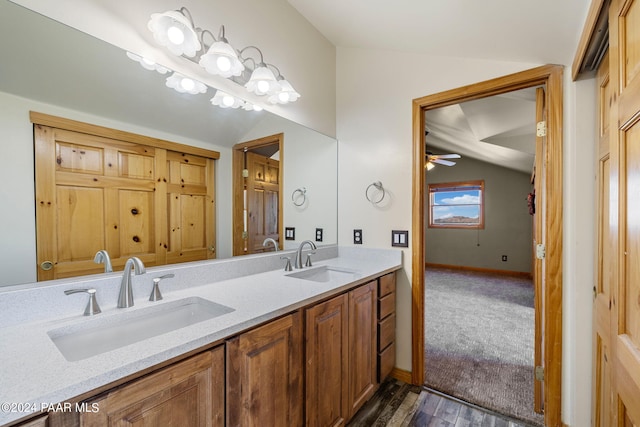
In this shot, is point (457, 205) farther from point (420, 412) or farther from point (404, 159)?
point (420, 412)

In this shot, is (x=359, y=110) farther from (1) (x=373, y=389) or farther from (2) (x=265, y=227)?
(1) (x=373, y=389)

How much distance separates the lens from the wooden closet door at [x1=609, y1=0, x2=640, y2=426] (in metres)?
0.71

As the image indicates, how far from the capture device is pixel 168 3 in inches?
50.4

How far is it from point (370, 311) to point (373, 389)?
523mm

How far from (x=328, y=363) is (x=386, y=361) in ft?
2.45

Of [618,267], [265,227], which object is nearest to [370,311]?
[265,227]

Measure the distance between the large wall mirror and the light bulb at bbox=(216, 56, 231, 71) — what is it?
15cm

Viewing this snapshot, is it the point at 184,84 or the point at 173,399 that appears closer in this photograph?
the point at 173,399

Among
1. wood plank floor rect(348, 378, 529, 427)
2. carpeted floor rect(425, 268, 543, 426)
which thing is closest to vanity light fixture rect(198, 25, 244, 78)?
wood plank floor rect(348, 378, 529, 427)

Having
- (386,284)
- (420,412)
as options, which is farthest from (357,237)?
(420,412)

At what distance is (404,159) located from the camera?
2.02 m

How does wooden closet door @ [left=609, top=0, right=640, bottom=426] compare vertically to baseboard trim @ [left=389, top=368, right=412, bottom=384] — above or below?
above

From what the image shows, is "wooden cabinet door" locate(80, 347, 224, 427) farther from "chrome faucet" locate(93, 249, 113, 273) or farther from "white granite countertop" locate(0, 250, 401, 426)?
"chrome faucet" locate(93, 249, 113, 273)

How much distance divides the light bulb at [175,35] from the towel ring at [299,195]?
118 centimetres
